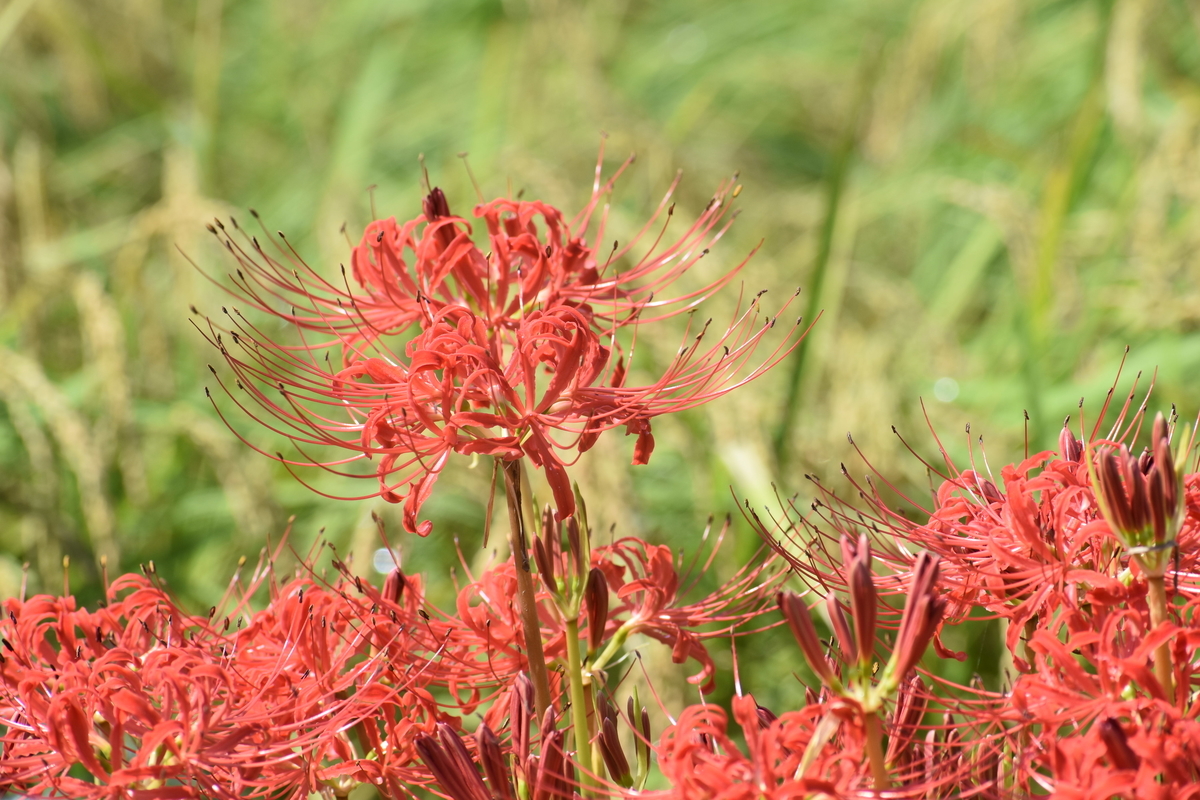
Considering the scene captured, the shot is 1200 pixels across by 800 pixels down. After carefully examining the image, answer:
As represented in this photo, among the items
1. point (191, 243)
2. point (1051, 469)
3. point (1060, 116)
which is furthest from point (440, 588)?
point (1060, 116)

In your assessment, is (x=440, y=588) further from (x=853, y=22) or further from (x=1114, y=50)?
(x=853, y=22)


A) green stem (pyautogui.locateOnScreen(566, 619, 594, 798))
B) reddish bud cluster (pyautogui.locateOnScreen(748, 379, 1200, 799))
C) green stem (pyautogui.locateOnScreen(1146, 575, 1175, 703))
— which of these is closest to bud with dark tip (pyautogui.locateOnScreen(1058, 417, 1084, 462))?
reddish bud cluster (pyautogui.locateOnScreen(748, 379, 1200, 799))

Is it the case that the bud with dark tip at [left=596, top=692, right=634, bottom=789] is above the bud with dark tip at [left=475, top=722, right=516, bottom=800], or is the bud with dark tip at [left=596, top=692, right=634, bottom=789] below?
below

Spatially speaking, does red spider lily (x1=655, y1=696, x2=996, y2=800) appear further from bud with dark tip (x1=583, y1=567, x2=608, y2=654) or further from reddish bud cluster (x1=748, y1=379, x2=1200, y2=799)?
bud with dark tip (x1=583, y1=567, x2=608, y2=654)

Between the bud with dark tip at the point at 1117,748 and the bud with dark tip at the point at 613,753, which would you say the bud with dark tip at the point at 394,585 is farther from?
the bud with dark tip at the point at 1117,748

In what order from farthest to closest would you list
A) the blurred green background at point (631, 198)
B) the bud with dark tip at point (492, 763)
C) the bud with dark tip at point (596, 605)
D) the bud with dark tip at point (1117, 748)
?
1. the blurred green background at point (631, 198)
2. the bud with dark tip at point (596, 605)
3. the bud with dark tip at point (492, 763)
4. the bud with dark tip at point (1117, 748)

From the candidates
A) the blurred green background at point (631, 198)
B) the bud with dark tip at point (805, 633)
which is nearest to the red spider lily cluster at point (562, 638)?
the bud with dark tip at point (805, 633)
